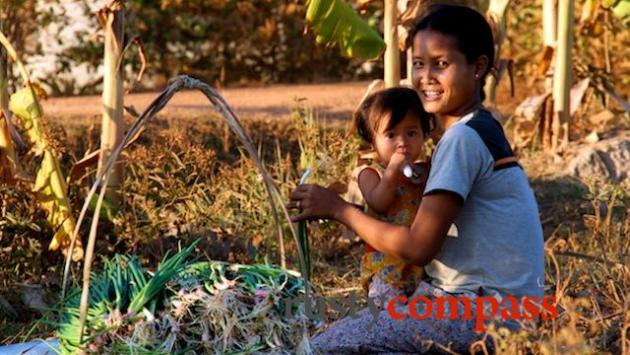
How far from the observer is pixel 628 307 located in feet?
11.1

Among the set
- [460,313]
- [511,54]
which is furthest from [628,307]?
[511,54]

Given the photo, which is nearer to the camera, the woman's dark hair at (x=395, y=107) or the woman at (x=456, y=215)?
the woman at (x=456, y=215)

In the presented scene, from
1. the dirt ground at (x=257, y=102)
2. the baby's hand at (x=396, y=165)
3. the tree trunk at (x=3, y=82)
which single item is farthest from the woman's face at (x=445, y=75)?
the dirt ground at (x=257, y=102)

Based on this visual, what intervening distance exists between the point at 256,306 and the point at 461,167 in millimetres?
686

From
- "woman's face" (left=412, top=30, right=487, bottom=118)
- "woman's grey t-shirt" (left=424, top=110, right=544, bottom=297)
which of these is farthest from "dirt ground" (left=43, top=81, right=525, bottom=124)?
"woman's grey t-shirt" (left=424, top=110, right=544, bottom=297)

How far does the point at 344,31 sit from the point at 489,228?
2.68 metres

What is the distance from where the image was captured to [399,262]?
346cm

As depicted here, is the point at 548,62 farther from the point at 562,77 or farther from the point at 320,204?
the point at 320,204

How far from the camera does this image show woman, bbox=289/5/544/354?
10.2 feet

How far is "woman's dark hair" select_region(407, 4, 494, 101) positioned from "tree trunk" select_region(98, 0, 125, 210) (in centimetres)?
236

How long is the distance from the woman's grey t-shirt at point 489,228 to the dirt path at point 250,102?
4099mm

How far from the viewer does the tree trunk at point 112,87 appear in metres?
5.34

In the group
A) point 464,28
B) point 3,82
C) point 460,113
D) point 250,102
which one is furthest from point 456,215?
point 250,102

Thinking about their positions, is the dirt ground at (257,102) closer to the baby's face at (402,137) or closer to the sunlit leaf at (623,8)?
the sunlit leaf at (623,8)
